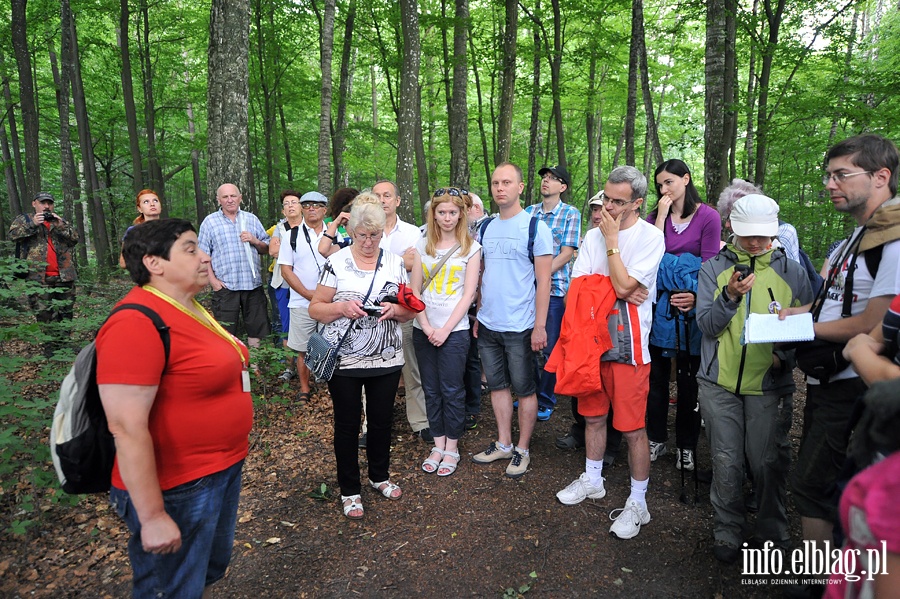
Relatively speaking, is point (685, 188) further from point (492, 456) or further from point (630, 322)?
point (492, 456)

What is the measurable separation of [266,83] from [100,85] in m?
6.55

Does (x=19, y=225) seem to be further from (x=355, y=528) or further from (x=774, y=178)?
(x=774, y=178)

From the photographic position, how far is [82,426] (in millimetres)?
1743

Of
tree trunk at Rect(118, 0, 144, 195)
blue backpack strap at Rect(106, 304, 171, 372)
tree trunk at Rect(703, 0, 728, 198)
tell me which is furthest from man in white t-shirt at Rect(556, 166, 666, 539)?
tree trunk at Rect(118, 0, 144, 195)

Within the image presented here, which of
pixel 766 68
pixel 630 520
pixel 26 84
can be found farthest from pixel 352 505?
pixel 26 84

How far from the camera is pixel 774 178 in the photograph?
14.3 meters

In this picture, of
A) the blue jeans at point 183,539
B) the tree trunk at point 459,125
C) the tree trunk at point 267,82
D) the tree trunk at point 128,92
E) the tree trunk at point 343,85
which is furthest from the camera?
the tree trunk at point 267,82

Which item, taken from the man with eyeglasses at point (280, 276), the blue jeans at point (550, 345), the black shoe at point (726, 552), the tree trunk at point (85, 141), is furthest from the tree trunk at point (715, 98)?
the tree trunk at point (85, 141)

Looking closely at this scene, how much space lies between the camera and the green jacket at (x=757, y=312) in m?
2.93

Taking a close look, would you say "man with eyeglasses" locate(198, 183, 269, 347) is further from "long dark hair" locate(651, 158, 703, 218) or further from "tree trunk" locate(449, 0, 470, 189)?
"long dark hair" locate(651, 158, 703, 218)

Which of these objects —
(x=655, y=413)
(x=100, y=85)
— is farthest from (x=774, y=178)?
(x=100, y=85)

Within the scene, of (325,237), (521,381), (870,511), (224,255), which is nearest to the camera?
(870,511)

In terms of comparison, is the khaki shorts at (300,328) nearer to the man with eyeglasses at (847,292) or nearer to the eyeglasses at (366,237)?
the eyeglasses at (366,237)

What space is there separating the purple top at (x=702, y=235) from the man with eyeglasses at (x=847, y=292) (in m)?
1.32
